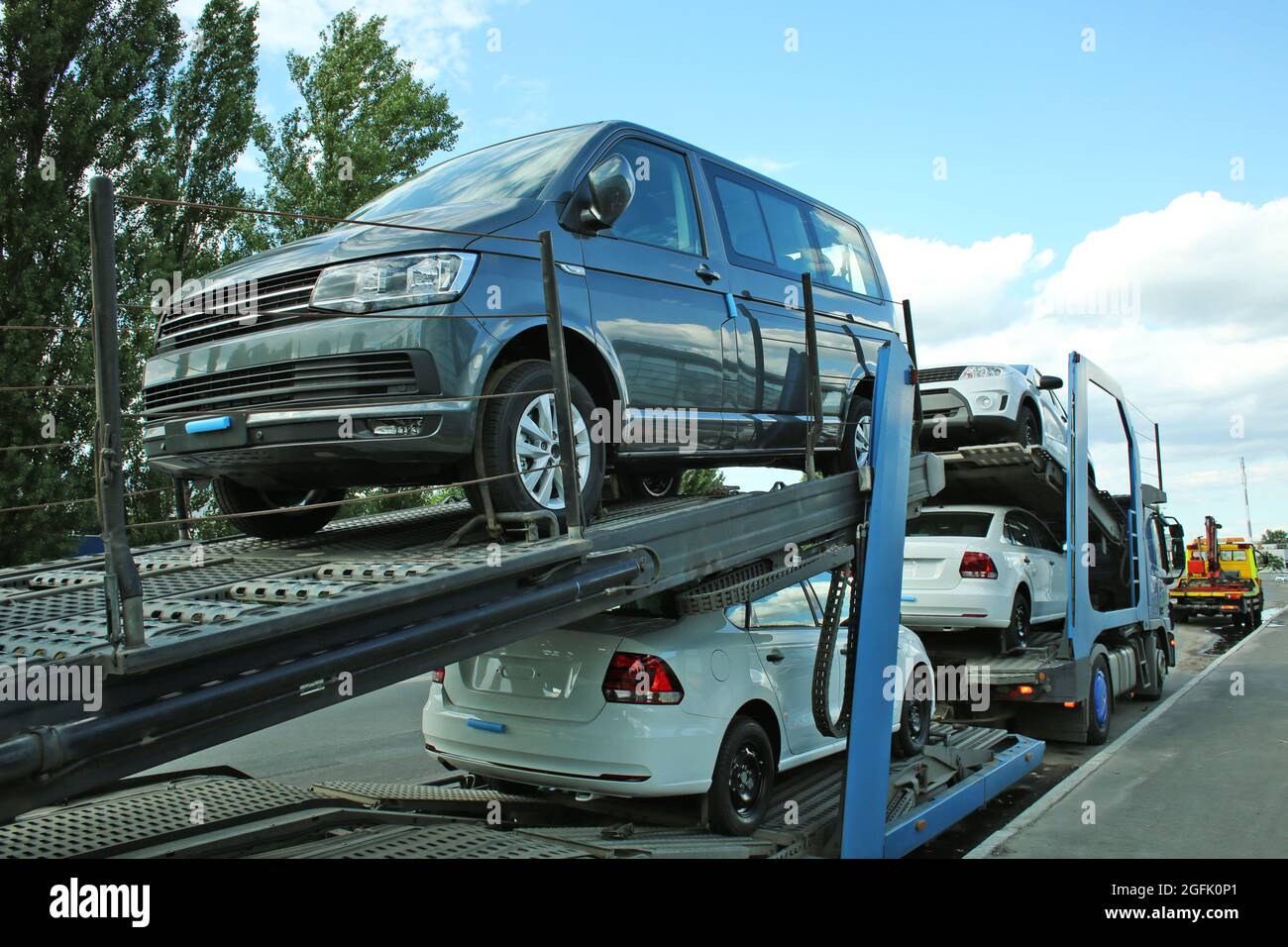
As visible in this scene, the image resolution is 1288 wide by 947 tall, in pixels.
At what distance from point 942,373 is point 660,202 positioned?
5.12 metres

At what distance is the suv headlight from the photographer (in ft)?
11.6

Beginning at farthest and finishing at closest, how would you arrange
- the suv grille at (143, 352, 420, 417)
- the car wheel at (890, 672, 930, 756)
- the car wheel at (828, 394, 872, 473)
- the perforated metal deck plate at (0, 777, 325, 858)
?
the car wheel at (828, 394, 872, 473) < the car wheel at (890, 672, 930, 756) < the suv grille at (143, 352, 420, 417) < the perforated metal deck plate at (0, 777, 325, 858)

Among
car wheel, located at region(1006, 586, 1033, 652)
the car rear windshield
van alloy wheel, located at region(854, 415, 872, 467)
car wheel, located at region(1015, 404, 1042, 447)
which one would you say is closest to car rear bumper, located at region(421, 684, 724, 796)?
van alloy wheel, located at region(854, 415, 872, 467)

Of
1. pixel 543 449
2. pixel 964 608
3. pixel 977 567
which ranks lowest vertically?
pixel 964 608

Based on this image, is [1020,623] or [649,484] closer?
[649,484]

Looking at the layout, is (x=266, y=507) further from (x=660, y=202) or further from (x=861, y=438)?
(x=861, y=438)

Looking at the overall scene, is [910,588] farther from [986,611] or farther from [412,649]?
[412,649]

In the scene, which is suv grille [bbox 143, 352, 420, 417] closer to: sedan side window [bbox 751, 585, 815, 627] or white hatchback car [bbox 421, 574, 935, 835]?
white hatchback car [bbox 421, 574, 935, 835]

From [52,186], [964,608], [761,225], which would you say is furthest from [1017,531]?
[52,186]

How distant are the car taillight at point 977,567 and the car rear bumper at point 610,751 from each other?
4483mm

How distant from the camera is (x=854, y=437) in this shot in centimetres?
612

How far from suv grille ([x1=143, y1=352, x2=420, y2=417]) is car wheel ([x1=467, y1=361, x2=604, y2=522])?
34cm

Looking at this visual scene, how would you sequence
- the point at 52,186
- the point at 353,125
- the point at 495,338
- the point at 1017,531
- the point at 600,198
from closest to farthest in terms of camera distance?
the point at 495,338 → the point at 600,198 → the point at 1017,531 → the point at 52,186 → the point at 353,125
